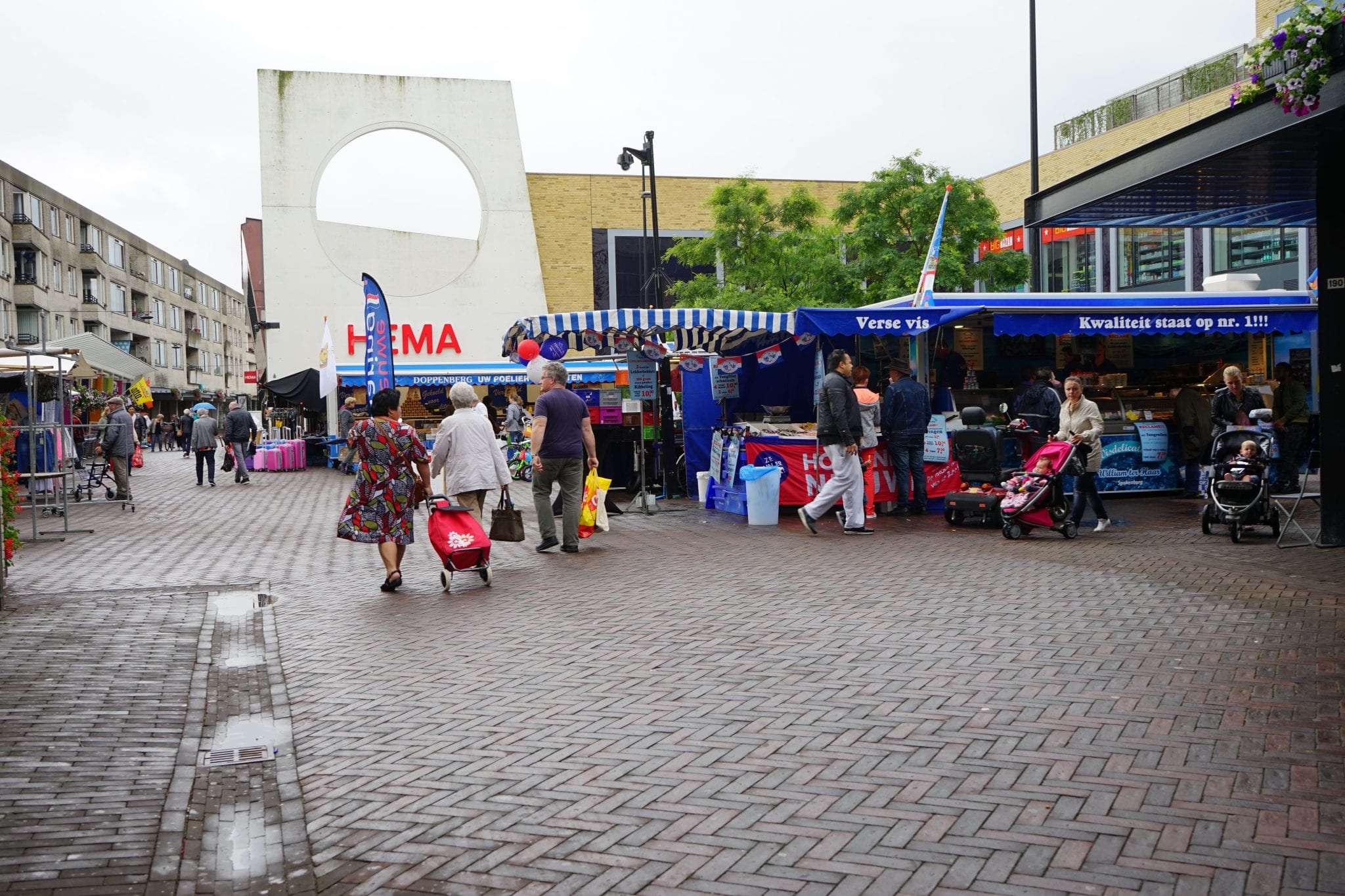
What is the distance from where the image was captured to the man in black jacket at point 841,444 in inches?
463

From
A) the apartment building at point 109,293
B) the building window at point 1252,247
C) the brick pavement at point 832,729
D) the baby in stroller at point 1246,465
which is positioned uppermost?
the apartment building at point 109,293

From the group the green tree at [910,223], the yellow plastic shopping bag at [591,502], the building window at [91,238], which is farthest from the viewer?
the building window at [91,238]

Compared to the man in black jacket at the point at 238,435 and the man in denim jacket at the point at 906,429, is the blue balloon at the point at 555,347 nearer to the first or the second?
the man in denim jacket at the point at 906,429

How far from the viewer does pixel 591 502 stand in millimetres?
11789

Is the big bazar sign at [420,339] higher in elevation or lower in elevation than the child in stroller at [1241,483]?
higher

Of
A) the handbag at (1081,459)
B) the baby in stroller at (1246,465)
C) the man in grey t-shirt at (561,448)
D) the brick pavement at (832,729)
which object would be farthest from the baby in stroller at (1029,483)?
the man in grey t-shirt at (561,448)

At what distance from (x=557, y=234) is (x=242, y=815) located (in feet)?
134

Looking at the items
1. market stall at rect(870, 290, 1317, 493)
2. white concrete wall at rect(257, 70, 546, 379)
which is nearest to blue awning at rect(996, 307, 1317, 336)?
market stall at rect(870, 290, 1317, 493)

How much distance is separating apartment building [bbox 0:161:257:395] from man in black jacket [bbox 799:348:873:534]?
25488mm

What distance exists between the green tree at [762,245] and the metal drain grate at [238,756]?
25419mm

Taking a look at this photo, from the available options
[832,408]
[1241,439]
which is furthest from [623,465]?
[1241,439]

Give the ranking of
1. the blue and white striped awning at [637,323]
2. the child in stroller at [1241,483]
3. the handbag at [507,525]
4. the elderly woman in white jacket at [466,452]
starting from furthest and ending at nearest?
1. the blue and white striped awning at [637,323]
2. the child in stroller at [1241,483]
3. the handbag at [507,525]
4. the elderly woman in white jacket at [466,452]

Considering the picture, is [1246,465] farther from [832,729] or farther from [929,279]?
[832,729]

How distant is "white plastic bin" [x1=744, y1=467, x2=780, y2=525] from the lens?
13.1 m
